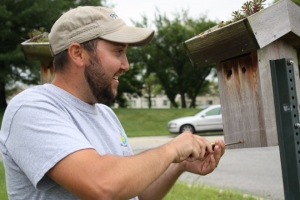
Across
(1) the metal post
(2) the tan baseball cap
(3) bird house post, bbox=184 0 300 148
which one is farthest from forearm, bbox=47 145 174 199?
(3) bird house post, bbox=184 0 300 148

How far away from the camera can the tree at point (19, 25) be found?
930 inches

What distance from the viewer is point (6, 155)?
1.75m

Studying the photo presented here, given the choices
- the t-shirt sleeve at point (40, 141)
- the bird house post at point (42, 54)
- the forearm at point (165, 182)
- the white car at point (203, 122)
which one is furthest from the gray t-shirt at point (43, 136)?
the white car at point (203, 122)

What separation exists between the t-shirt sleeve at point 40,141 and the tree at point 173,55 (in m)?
34.2

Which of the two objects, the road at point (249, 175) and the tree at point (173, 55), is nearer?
the road at point (249, 175)

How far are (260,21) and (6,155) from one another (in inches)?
62.6

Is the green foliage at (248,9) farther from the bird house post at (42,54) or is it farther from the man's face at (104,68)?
the bird house post at (42,54)

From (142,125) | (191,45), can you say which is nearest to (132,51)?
(142,125)

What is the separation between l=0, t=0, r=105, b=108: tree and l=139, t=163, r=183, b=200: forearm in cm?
2201

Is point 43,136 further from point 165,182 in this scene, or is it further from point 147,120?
point 147,120

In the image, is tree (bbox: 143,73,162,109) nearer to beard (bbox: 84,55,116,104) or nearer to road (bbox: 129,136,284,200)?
road (bbox: 129,136,284,200)

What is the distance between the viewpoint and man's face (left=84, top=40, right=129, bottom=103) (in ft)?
6.21

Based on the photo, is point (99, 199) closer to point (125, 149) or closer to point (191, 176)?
point (125, 149)

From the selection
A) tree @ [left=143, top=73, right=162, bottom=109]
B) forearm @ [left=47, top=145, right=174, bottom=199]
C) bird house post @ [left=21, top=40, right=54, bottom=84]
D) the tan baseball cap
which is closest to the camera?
forearm @ [left=47, top=145, right=174, bottom=199]
